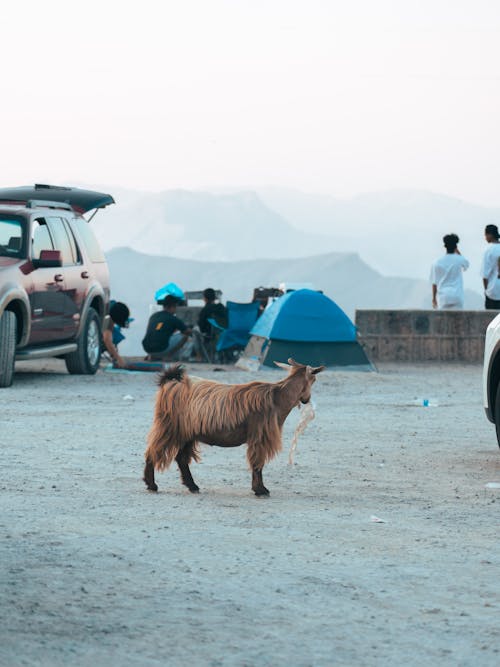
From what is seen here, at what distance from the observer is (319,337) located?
19969 mm

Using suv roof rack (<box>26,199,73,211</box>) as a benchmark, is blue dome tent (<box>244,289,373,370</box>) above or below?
below

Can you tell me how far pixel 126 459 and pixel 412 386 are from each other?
8.47 m

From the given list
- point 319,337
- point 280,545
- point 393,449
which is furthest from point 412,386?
point 280,545

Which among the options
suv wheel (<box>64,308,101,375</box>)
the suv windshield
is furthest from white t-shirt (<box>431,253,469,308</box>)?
the suv windshield

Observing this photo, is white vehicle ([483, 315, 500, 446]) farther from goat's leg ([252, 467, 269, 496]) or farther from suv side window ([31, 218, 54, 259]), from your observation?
suv side window ([31, 218, 54, 259])

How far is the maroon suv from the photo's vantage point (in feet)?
52.9

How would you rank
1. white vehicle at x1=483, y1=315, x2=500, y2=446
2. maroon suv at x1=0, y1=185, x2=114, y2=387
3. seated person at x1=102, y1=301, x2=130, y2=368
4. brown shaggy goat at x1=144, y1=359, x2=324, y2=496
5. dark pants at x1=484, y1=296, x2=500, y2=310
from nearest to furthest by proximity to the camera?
1. brown shaggy goat at x1=144, y1=359, x2=324, y2=496
2. white vehicle at x1=483, y1=315, x2=500, y2=446
3. maroon suv at x1=0, y1=185, x2=114, y2=387
4. seated person at x1=102, y1=301, x2=130, y2=368
5. dark pants at x1=484, y1=296, x2=500, y2=310

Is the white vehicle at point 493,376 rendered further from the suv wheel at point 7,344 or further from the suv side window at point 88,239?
the suv side window at point 88,239

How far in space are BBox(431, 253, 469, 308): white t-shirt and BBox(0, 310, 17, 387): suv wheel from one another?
8.57 meters

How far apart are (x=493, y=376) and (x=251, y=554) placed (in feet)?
13.6

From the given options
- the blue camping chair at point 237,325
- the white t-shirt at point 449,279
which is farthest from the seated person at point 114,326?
the white t-shirt at point 449,279

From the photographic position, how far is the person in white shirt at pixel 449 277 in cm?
2223

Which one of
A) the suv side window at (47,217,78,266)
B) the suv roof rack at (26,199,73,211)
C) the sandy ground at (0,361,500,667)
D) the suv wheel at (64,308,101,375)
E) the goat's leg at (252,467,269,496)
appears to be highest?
the suv roof rack at (26,199,73,211)

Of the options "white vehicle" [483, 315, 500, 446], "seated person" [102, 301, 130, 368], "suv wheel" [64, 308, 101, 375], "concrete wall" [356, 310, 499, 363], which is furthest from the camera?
"concrete wall" [356, 310, 499, 363]
